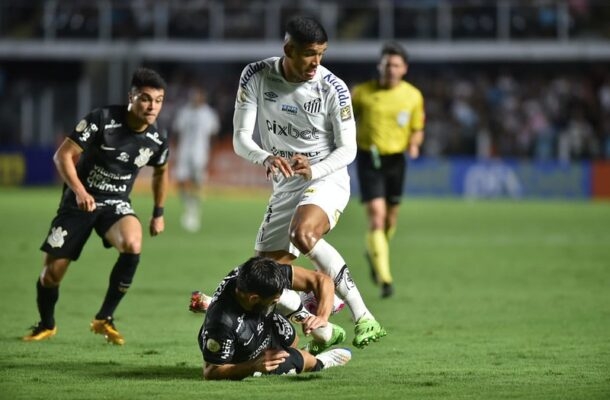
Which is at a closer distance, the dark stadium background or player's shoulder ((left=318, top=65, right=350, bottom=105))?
player's shoulder ((left=318, top=65, right=350, bottom=105))

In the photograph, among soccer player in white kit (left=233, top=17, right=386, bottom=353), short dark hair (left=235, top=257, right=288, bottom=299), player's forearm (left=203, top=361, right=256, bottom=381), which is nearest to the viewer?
short dark hair (left=235, top=257, right=288, bottom=299)

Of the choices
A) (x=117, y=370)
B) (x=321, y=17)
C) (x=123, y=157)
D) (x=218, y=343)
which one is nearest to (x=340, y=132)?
(x=123, y=157)

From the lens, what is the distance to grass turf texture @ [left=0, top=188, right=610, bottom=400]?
7977 mm

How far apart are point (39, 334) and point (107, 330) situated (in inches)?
26.5

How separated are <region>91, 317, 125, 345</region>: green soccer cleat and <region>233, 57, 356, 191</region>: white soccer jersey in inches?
76.5

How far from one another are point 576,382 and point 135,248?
12.9ft

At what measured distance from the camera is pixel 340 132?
932 cm

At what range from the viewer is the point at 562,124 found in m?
35.8

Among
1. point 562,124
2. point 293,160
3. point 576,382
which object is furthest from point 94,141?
point 562,124

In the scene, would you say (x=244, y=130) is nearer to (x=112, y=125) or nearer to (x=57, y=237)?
(x=112, y=125)

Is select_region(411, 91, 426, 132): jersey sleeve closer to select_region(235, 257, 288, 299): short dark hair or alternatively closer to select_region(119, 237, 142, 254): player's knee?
select_region(119, 237, 142, 254): player's knee

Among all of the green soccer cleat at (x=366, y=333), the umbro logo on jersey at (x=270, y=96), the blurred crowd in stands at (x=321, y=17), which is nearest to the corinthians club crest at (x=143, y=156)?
the umbro logo on jersey at (x=270, y=96)

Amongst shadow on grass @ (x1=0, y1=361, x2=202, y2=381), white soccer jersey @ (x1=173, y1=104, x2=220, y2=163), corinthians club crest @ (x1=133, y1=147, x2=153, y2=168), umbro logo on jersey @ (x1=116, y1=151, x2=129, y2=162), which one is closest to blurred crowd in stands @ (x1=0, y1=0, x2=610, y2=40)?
white soccer jersey @ (x1=173, y1=104, x2=220, y2=163)

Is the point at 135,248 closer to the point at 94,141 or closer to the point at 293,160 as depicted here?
the point at 94,141
